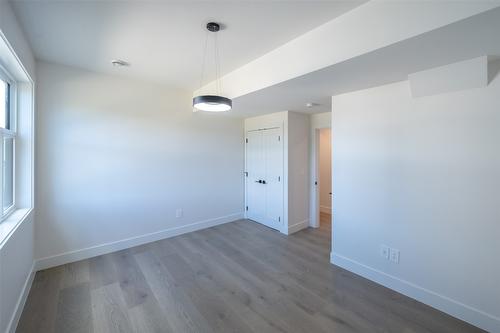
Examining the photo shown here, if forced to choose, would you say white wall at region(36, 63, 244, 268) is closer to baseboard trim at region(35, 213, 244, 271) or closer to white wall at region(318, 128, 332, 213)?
baseboard trim at region(35, 213, 244, 271)

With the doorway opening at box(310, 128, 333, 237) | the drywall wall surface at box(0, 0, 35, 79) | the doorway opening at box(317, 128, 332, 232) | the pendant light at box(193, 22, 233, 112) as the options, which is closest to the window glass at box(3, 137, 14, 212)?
the drywall wall surface at box(0, 0, 35, 79)

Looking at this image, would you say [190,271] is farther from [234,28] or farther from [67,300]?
[234,28]

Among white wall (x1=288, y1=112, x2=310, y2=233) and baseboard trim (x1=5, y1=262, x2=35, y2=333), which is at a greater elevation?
white wall (x1=288, y1=112, x2=310, y2=233)

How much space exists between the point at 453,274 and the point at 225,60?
3299 millimetres

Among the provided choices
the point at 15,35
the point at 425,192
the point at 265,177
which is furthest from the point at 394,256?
the point at 15,35

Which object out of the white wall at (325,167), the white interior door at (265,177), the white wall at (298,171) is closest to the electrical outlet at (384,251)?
the white wall at (298,171)

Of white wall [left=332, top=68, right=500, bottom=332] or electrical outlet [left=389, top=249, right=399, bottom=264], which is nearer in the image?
white wall [left=332, top=68, right=500, bottom=332]

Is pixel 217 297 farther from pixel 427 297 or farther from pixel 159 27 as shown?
pixel 159 27

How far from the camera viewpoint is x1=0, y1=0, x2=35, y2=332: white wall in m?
1.63

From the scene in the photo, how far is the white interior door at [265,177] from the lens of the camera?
418cm

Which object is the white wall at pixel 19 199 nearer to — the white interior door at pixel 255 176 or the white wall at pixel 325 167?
the white interior door at pixel 255 176

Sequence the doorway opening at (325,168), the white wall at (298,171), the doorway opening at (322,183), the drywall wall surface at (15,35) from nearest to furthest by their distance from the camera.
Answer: the drywall wall surface at (15,35) < the white wall at (298,171) < the doorway opening at (322,183) < the doorway opening at (325,168)

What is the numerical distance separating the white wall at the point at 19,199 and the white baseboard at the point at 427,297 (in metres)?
3.36

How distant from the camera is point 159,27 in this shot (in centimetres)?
200
